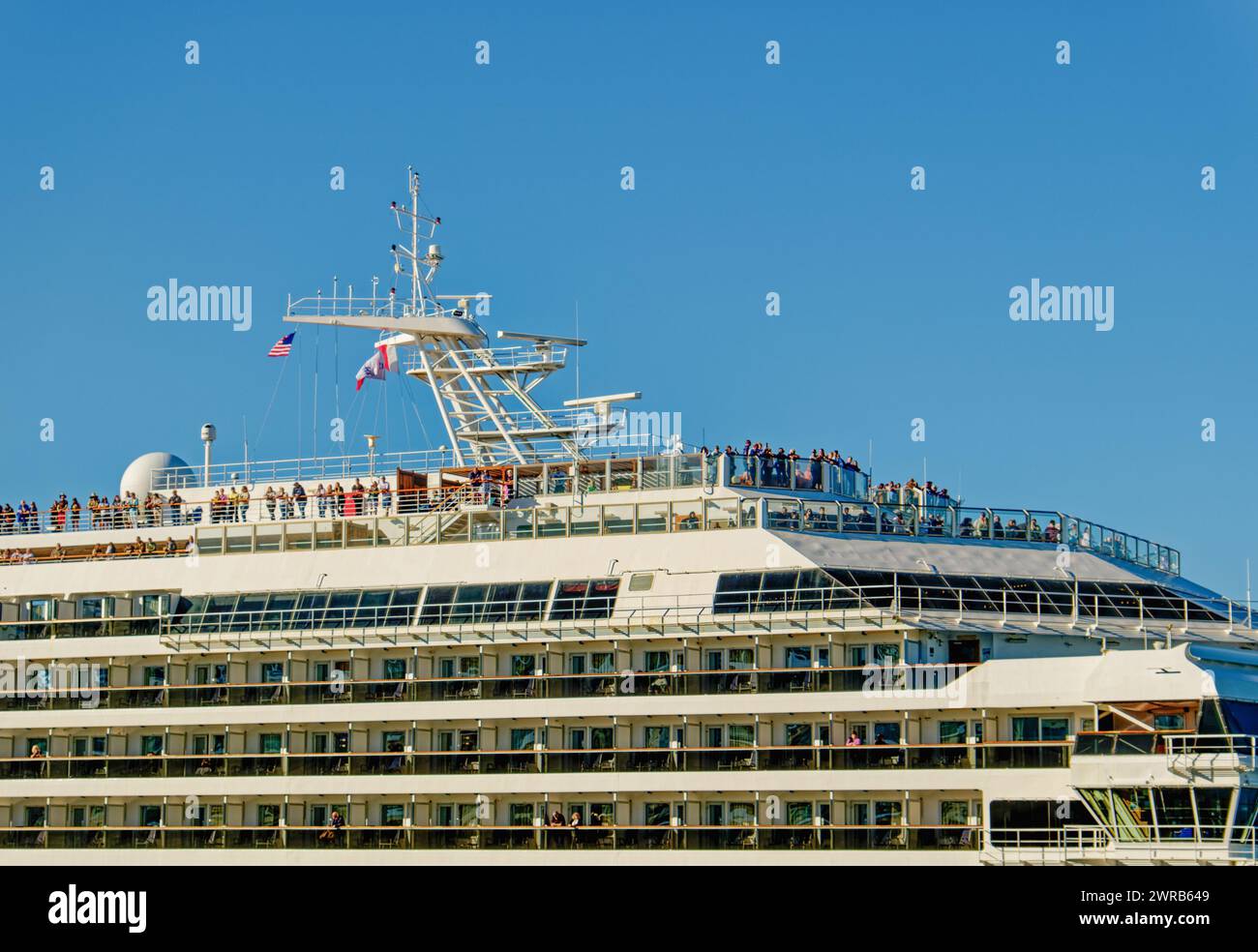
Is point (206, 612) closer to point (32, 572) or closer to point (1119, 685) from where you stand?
point (32, 572)

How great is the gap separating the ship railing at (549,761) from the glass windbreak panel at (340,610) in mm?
4800

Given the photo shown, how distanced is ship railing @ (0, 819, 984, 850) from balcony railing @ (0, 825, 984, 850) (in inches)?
1.2

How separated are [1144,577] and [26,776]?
4337cm

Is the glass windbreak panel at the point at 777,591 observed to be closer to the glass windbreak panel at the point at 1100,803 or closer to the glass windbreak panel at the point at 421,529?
the glass windbreak panel at the point at 1100,803

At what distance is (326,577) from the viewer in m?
84.9

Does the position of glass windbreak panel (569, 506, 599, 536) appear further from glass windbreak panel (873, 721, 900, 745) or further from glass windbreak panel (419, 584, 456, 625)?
glass windbreak panel (873, 721, 900, 745)

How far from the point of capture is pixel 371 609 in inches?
3248

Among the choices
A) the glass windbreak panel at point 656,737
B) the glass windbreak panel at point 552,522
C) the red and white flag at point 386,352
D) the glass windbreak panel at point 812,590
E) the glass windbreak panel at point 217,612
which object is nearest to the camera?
the glass windbreak panel at point 812,590

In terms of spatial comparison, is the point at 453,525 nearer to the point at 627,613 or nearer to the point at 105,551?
Result: the point at 627,613

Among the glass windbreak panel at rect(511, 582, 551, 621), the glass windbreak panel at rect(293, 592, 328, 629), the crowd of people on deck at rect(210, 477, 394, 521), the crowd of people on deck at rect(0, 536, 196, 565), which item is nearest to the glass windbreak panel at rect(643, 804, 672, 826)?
the glass windbreak panel at rect(511, 582, 551, 621)

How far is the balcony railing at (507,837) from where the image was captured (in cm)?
7156

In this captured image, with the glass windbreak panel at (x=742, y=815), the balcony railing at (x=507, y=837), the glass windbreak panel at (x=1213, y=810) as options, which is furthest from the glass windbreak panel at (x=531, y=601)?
the glass windbreak panel at (x=1213, y=810)

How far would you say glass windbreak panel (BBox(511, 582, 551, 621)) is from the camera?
7919cm

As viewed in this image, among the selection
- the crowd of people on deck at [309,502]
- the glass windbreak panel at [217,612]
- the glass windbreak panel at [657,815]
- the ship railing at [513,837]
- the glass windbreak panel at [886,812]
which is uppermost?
the crowd of people on deck at [309,502]
